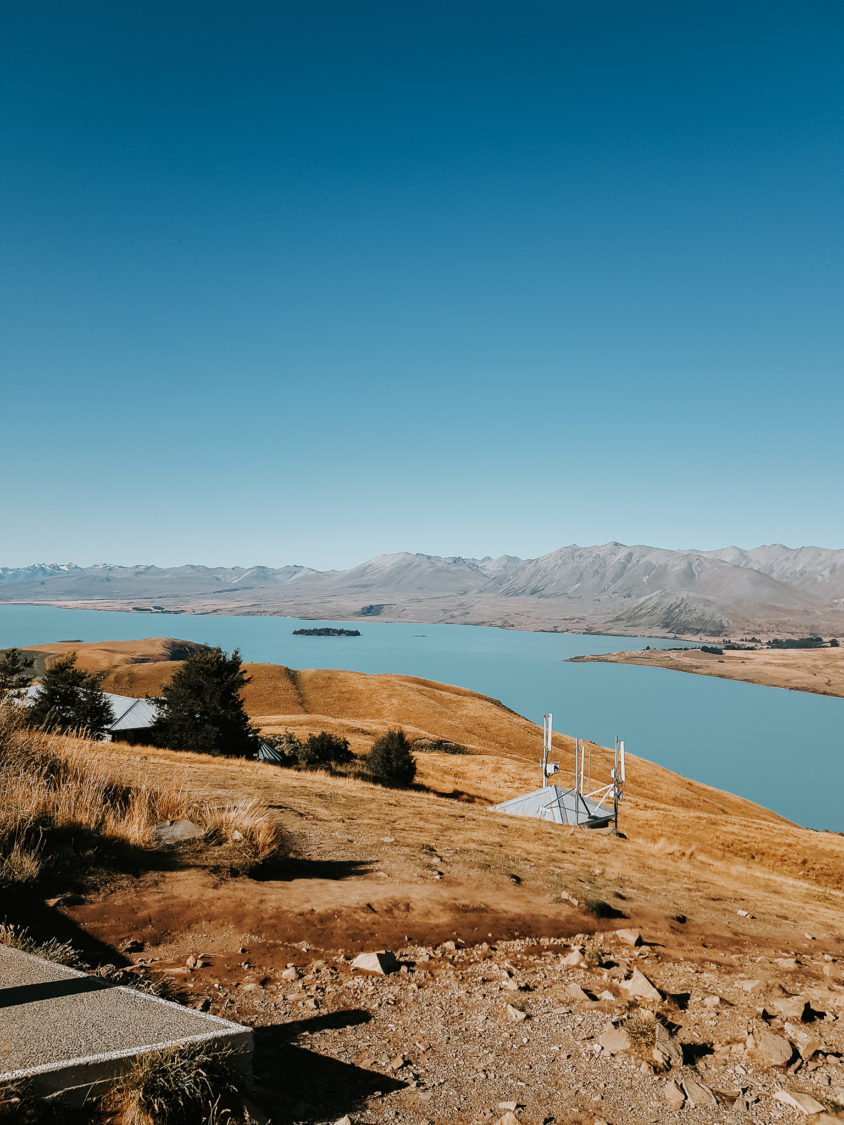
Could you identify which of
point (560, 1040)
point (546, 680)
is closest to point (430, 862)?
point (560, 1040)

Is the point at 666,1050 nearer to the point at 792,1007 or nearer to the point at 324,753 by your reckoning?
the point at 792,1007

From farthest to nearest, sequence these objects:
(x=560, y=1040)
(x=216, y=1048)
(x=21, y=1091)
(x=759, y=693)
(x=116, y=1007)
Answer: (x=759, y=693), (x=560, y=1040), (x=116, y=1007), (x=216, y=1048), (x=21, y=1091)

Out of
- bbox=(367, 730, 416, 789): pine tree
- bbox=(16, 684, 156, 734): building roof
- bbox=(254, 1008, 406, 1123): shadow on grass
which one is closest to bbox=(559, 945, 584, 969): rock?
bbox=(254, 1008, 406, 1123): shadow on grass

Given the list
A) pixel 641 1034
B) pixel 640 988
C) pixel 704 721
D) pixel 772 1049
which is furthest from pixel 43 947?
pixel 704 721

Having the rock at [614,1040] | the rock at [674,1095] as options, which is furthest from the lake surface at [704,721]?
the rock at [674,1095]

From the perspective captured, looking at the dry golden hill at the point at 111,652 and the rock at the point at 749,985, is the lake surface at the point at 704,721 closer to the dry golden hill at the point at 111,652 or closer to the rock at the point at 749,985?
the dry golden hill at the point at 111,652

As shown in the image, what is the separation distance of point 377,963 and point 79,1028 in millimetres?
3126

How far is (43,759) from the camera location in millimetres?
10719

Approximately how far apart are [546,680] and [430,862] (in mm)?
172607

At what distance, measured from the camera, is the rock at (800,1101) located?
4.62 metres

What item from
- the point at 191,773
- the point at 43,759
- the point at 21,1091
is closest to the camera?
the point at 21,1091

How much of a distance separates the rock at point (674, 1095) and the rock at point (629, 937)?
3500 millimetres

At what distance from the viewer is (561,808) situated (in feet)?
99.0

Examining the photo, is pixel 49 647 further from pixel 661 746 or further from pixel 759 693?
pixel 759 693
